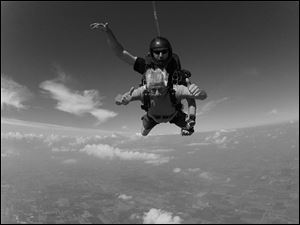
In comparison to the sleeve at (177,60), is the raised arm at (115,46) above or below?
above

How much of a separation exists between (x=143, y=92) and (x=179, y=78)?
0.74m

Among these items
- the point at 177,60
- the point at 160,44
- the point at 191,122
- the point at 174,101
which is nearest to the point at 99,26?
the point at 160,44

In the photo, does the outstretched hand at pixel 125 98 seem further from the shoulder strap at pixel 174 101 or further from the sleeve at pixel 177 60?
the sleeve at pixel 177 60

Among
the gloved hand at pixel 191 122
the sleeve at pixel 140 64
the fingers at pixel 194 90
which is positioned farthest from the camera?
the sleeve at pixel 140 64

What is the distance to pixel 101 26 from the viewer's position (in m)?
4.52

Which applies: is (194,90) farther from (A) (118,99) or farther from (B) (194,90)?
(A) (118,99)

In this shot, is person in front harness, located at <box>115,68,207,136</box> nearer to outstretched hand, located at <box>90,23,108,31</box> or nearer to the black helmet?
the black helmet

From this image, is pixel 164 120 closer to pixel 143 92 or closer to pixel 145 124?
pixel 145 124

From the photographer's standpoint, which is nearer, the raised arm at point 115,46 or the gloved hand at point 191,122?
the raised arm at point 115,46

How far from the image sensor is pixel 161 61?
4.97 meters

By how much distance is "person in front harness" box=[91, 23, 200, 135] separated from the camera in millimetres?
4688

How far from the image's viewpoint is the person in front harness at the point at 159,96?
480 cm

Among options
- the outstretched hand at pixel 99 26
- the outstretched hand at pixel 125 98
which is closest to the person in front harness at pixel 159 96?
the outstretched hand at pixel 125 98

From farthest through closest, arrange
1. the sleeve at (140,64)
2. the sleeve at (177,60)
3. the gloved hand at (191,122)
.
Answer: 1. the sleeve at (140,64)
2. the sleeve at (177,60)
3. the gloved hand at (191,122)
